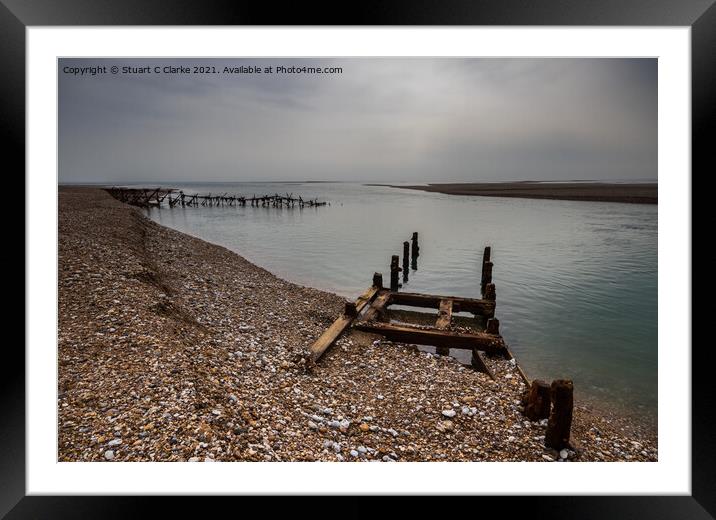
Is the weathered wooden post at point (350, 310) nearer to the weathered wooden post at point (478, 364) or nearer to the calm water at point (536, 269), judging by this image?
the weathered wooden post at point (478, 364)

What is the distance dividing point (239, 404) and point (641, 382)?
7694 mm

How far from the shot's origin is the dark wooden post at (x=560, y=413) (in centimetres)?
494

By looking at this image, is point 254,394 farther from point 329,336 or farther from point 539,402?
point 539,402

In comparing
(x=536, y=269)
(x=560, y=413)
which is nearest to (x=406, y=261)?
(x=536, y=269)

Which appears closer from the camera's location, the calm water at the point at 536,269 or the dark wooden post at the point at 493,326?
the dark wooden post at the point at 493,326

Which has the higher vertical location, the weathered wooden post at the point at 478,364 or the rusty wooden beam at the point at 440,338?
the rusty wooden beam at the point at 440,338

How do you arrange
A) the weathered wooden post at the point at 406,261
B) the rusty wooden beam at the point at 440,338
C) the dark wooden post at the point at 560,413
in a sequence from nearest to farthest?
1. the dark wooden post at the point at 560,413
2. the rusty wooden beam at the point at 440,338
3. the weathered wooden post at the point at 406,261

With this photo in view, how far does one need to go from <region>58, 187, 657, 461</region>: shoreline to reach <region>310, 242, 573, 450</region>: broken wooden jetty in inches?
9.0

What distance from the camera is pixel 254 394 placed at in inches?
219

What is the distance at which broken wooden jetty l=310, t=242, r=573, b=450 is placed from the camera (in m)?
5.07
